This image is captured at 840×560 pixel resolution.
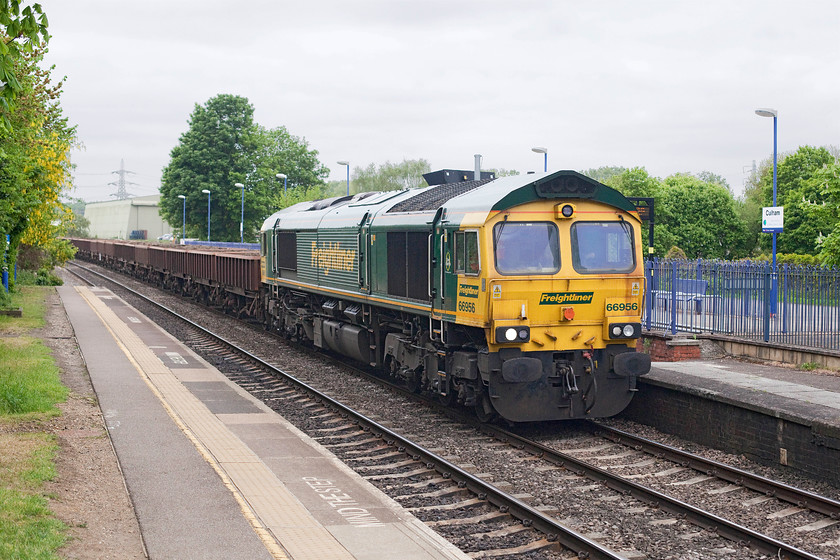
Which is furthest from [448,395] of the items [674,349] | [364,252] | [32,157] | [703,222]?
[703,222]

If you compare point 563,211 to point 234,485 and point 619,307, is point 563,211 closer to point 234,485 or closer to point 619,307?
point 619,307

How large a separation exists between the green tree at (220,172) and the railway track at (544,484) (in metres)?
62.8

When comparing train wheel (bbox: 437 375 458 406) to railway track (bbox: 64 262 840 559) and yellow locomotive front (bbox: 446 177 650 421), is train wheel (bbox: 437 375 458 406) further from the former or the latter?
yellow locomotive front (bbox: 446 177 650 421)

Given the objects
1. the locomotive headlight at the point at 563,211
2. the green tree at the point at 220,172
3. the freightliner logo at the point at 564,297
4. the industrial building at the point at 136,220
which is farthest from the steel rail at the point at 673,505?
the industrial building at the point at 136,220

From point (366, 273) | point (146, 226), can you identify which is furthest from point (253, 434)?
point (146, 226)

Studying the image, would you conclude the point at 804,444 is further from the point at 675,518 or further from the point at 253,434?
the point at 253,434

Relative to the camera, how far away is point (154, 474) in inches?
372

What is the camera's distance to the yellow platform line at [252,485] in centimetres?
720

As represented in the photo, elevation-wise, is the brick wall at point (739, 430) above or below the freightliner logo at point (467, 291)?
below

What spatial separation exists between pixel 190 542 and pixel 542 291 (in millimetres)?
6187

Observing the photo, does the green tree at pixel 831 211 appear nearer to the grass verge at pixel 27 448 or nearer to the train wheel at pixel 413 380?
the train wheel at pixel 413 380

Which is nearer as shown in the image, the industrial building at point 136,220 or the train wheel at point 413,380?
the train wheel at point 413,380

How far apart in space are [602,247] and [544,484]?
3.90 m

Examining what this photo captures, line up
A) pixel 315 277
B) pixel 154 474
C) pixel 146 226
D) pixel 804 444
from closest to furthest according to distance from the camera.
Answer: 1. pixel 154 474
2. pixel 804 444
3. pixel 315 277
4. pixel 146 226
